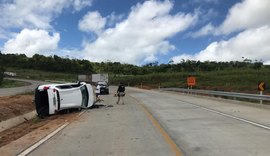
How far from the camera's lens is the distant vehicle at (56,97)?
23375 millimetres

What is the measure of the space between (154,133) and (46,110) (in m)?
11.9

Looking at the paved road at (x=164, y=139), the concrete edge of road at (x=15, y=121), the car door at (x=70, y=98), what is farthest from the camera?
the car door at (x=70, y=98)

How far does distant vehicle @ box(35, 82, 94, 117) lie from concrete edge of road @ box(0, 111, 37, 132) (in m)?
1.10

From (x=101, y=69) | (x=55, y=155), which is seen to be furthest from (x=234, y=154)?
(x=101, y=69)

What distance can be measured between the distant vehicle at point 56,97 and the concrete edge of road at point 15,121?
43.4 inches

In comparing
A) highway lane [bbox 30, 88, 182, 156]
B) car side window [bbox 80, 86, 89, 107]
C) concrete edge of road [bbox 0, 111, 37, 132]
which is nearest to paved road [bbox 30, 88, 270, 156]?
highway lane [bbox 30, 88, 182, 156]

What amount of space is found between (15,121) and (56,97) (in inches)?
100

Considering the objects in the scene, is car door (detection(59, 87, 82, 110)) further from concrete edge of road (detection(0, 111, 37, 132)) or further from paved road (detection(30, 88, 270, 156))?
paved road (detection(30, 88, 270, 156))

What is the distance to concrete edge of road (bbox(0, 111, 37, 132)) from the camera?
20450 mm

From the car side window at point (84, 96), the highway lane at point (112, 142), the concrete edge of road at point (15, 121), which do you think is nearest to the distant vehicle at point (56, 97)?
the car side window at point (84, 96)

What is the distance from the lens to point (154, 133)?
529 inches

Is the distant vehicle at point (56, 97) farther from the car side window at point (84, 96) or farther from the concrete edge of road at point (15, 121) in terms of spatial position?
the concrete edge of road at point (15, 121)

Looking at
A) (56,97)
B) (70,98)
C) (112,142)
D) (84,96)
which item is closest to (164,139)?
(112,142)

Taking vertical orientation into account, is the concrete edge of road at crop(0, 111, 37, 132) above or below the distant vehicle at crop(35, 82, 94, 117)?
below
